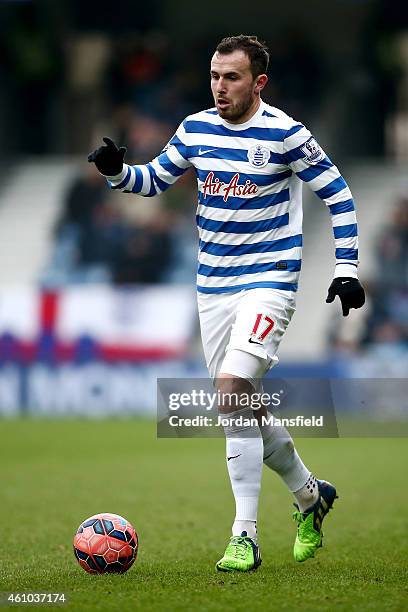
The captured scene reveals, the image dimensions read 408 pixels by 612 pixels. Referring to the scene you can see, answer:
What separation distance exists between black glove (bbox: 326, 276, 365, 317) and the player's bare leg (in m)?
0.63

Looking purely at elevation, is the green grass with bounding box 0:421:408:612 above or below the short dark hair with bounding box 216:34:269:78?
below

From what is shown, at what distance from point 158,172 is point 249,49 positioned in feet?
2.65

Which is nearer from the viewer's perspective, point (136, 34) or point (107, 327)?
point (107, 327)

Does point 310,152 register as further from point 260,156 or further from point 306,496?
point 306,496

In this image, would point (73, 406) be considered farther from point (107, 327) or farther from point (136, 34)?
point (136, 34)

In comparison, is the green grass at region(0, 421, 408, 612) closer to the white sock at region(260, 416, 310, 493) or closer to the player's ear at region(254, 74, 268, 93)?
the white sock at region(260, 416, 310, 493)

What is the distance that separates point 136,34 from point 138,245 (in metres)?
5.42

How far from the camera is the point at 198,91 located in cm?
2161

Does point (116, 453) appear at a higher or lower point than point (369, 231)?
lower

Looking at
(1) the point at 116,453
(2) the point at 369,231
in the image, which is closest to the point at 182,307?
(2) the point at 369,231

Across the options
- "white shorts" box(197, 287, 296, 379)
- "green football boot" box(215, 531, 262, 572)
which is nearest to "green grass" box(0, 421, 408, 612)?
"green football boot" box(215, 531, 262, 572)

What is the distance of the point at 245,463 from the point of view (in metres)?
6.39

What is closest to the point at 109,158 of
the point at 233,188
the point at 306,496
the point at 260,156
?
the point at 233,188

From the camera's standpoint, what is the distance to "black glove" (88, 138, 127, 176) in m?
6.50
